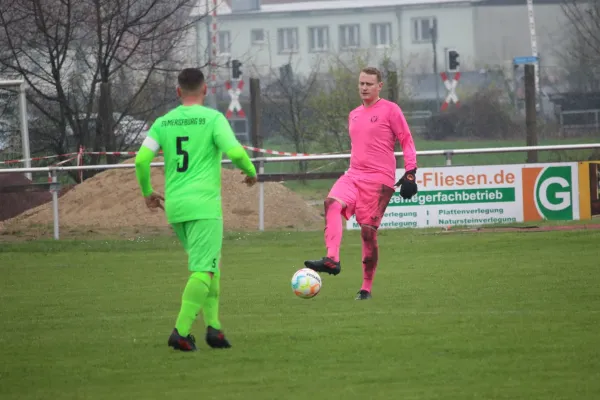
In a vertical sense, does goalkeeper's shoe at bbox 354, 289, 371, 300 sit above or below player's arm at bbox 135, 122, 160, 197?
below

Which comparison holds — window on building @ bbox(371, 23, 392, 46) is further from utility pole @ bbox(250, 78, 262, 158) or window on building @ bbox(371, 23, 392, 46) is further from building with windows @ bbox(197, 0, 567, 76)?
utility pole @ bbox(250, 78, 262, 158)

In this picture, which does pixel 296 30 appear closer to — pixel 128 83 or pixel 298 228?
pixel 128 83

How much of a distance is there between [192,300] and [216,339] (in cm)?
35

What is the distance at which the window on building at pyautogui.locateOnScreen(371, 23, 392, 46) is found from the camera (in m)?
64.3

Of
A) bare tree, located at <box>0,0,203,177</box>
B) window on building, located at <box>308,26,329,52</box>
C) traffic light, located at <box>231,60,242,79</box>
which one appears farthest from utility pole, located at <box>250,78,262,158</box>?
window on building, located at <box>308,26,329,52</box>

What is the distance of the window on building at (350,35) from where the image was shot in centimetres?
6481

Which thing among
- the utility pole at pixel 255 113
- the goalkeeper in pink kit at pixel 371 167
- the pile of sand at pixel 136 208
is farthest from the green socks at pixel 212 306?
the utility pole at pixel 255 113

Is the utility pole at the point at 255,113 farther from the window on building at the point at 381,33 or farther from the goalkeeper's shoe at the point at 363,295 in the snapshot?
→ the window on building at the point at 381,33

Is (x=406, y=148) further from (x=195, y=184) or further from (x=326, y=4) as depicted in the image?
(x=326, y=4)

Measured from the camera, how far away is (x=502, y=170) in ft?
65.8

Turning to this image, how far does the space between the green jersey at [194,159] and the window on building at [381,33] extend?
56626 mm

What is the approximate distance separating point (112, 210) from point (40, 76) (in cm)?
484

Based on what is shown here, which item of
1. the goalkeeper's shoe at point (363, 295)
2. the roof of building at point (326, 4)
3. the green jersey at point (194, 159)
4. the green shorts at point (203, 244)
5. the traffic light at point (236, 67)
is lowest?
the goalkeeper's shoe at point (363, 295)

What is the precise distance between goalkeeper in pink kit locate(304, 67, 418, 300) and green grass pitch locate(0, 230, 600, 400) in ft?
2.09
